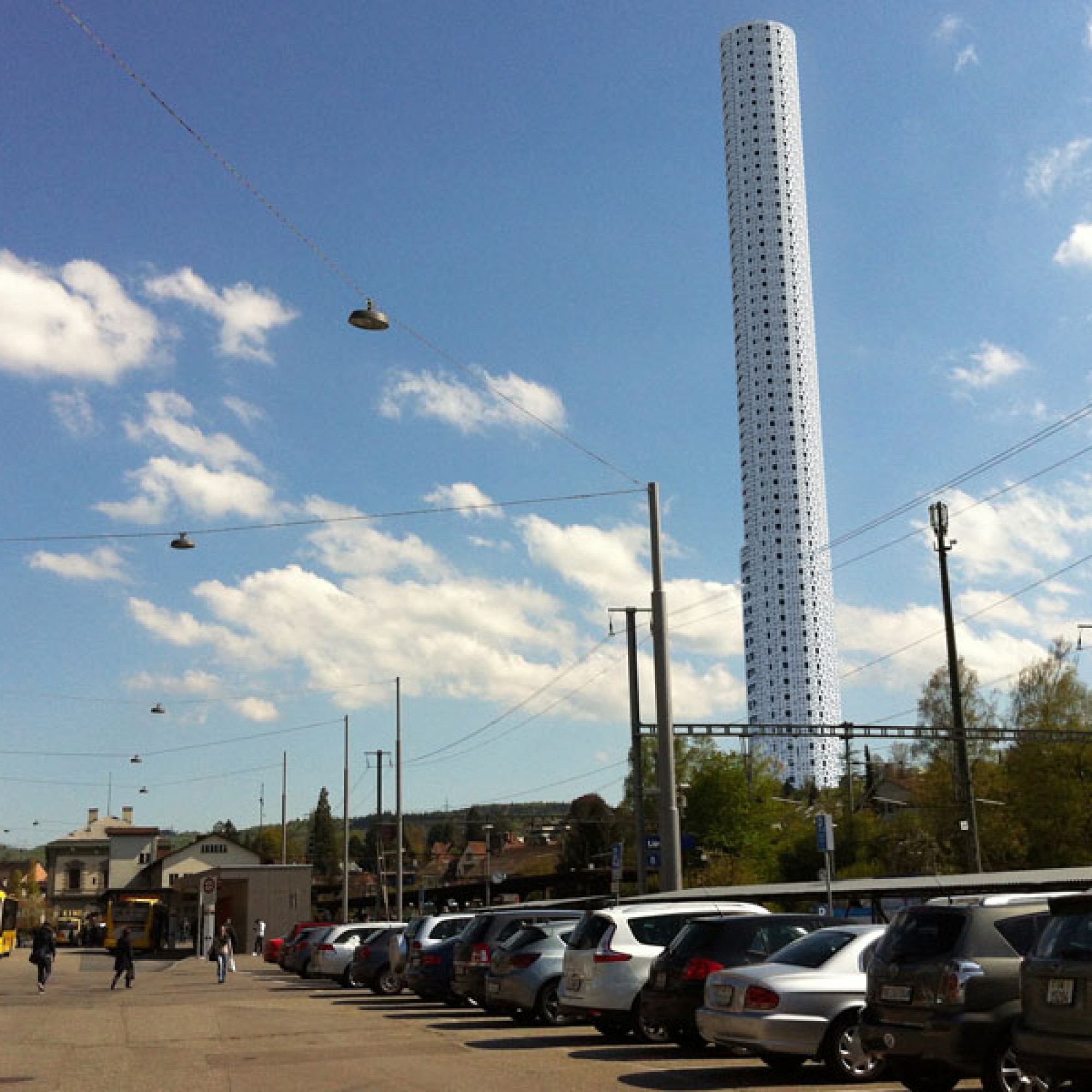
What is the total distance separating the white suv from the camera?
52.8ft

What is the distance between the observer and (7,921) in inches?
2443

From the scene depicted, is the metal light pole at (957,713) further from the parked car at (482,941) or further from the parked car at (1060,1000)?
the parked car at (1060,1000)

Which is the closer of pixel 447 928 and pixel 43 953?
pixel 447 928

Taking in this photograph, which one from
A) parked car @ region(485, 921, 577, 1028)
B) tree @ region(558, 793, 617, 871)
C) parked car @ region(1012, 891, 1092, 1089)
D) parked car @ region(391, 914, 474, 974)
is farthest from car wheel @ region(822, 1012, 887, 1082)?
tree @ region(558, 793, 617, 871)

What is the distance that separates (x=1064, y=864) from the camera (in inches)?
2071

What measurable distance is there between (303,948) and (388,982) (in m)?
9.77

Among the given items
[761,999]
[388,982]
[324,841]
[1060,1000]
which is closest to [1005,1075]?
[1060,1000]

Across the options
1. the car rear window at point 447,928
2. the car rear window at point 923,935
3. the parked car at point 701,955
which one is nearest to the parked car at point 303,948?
the car rear window at point 447,928

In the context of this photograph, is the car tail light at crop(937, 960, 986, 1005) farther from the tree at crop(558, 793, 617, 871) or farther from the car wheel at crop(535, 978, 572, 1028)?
the tree at crop(558, 793, 617, 871)

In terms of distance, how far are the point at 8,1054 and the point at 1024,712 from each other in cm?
5205

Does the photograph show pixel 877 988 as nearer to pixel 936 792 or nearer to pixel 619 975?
pixel 619 975

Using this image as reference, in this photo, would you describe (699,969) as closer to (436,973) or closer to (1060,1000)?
(1060,1000)

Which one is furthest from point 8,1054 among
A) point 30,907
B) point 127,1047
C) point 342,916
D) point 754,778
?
point 30,907

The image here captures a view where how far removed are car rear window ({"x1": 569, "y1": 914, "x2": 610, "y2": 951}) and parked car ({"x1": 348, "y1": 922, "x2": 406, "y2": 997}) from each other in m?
13.1
